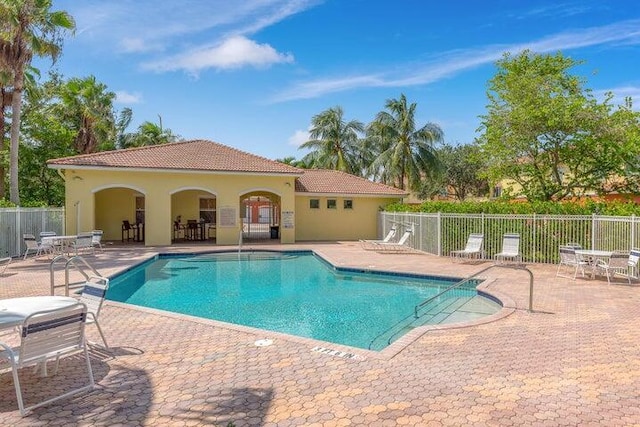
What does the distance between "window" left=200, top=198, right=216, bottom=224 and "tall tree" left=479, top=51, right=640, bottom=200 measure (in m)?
17.6

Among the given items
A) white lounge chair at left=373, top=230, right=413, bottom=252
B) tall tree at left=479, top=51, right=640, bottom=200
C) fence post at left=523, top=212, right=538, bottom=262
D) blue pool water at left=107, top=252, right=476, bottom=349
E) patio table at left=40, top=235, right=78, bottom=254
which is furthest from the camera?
white lounge chair at left=373, top=230, right=413, bottom=252

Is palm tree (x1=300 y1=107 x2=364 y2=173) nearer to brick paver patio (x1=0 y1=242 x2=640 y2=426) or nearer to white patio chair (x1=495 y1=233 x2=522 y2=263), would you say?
white patio chair (x1=495 y1=233 x2=522 y2=263)

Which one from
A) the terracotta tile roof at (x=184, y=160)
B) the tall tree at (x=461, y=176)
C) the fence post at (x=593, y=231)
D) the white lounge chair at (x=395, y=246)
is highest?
the tall tree at (x=461, y=176)

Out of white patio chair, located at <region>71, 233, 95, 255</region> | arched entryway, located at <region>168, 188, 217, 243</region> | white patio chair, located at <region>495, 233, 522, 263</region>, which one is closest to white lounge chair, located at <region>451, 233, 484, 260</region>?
white patio chair, located at <region>495, 233, 522, 263</region>

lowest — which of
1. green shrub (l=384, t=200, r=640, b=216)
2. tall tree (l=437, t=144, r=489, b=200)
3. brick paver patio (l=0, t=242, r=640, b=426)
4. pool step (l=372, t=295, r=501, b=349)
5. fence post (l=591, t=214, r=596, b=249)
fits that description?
pool step (l=372, t=295, r=501, b=349)

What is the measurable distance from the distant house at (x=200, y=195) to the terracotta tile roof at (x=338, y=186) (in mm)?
68

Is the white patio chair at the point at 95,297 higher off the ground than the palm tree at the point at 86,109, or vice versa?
the palm tree at the point at 86,109

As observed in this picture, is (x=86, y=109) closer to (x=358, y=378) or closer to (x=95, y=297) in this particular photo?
(x=95, y=297)

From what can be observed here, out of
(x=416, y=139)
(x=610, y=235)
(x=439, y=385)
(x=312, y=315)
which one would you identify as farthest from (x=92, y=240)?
(x=416, y=139)

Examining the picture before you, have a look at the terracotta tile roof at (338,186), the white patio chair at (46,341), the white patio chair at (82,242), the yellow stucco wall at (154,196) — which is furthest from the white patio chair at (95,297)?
the terracotta tile roof at (338,186)

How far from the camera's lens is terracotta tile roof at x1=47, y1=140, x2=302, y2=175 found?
22227mm

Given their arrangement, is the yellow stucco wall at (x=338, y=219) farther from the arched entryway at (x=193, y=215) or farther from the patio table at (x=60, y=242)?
the patio table at (x=60, y=242)

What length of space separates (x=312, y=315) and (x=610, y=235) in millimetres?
11011

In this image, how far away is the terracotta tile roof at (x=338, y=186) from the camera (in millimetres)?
27766
